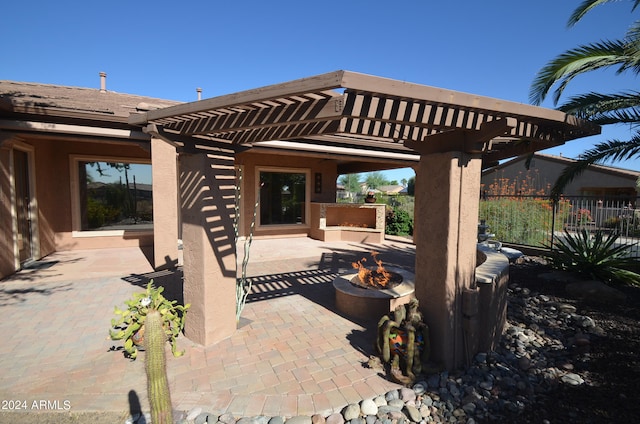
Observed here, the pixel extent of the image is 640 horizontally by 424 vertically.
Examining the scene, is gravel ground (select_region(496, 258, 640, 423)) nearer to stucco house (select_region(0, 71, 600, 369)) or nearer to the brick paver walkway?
stucco house (select_region(0, 71, 600, 369))

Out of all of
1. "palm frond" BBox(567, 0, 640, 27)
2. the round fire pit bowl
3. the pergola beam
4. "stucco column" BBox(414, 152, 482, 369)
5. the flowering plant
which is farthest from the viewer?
"palm frond" BBox(567, 0, 640, 27)

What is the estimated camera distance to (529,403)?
294 centimetres

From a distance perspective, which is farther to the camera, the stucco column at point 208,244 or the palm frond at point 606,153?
the palm frond at point 606,153

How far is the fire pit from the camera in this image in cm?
468

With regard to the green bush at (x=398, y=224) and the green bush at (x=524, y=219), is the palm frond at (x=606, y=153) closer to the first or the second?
the green bush at (x=524, y=219)

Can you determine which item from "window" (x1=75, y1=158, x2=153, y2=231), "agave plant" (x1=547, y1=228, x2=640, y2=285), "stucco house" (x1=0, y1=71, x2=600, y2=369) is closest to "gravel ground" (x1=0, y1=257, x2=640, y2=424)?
"stucco house" (x1=0, y1=71, x2=600, y2=369)

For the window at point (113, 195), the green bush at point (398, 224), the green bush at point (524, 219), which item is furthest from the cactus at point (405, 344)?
the green bush at point (398, 224)

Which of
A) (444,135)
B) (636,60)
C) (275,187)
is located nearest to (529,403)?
(444,135)

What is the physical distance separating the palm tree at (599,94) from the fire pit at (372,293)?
4.80 m

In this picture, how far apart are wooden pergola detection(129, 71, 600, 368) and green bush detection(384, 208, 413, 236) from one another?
424 inches

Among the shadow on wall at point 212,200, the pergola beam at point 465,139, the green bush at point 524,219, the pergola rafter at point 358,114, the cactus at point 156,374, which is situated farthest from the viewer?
the green bush at point 524,219

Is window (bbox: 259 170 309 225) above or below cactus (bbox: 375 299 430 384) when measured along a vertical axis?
above

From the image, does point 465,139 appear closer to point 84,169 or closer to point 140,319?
point 140,319

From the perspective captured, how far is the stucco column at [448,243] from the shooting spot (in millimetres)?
3359
